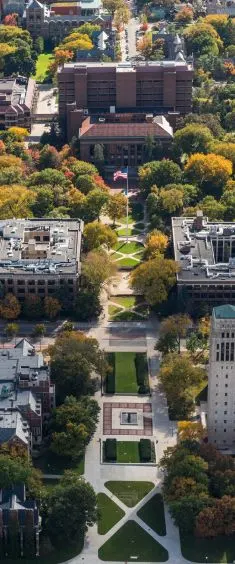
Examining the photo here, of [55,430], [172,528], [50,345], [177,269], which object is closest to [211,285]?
[177,269]

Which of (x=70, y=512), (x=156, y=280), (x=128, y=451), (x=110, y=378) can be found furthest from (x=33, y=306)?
(x=70, y=512)

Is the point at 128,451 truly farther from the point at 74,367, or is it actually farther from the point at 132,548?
the point at 132,548

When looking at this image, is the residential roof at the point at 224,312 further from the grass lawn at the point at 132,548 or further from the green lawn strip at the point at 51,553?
the green lawn strip at the point at 51,553

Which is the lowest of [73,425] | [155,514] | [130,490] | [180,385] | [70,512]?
[155,514]

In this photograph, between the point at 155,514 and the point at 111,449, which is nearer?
the point at 155,514

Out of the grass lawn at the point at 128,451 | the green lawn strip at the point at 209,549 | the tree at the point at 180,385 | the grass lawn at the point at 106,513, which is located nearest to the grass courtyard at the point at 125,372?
the tree at the point at 180,385

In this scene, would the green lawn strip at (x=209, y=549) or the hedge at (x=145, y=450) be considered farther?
the hedge at (x=145, y=450)

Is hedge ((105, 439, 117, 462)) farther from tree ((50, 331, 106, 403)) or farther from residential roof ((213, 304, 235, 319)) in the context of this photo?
residential roof ((213, 304, 235, 319))

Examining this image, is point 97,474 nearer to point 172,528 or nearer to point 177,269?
point 172,528
